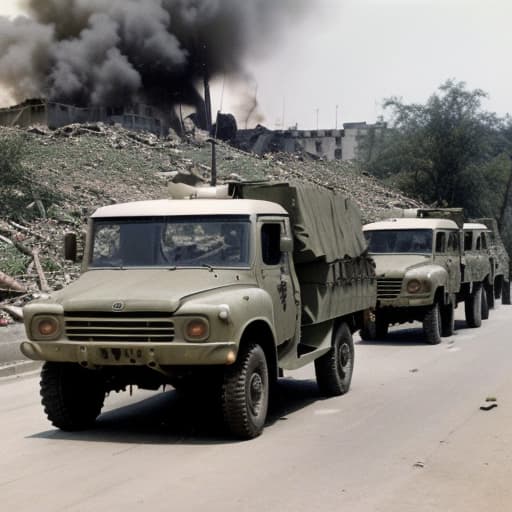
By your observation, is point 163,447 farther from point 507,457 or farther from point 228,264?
point 507,457

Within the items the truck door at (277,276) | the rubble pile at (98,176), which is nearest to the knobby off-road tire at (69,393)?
the truck door at (277,276)

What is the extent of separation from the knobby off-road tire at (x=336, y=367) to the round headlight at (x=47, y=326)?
11.5ft

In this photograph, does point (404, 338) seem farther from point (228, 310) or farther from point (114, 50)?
point (114, 50)

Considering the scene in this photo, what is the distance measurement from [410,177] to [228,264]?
182 feet

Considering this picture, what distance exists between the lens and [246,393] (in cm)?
768

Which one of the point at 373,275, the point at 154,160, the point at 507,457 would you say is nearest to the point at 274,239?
the point at 507,457

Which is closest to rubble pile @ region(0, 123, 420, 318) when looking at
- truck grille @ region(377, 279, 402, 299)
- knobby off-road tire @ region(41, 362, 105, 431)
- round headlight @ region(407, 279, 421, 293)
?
truck grille @ region(377, 279, 402, 299)

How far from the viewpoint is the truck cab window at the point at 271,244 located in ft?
28.1

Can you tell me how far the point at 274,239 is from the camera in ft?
28.7

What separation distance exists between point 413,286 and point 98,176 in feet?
77.3

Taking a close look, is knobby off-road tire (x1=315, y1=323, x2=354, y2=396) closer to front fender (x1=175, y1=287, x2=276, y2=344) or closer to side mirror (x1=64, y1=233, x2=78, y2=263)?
front fender (x1=175, y1=287, x2=276, y2=344)

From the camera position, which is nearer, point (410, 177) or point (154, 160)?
point (154, 160)

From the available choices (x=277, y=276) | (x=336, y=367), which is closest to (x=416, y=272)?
(x=336, y=367)

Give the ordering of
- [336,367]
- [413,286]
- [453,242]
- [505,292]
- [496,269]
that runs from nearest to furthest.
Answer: [336,367], [413,286], [453,242], [496,269], [505,292]
